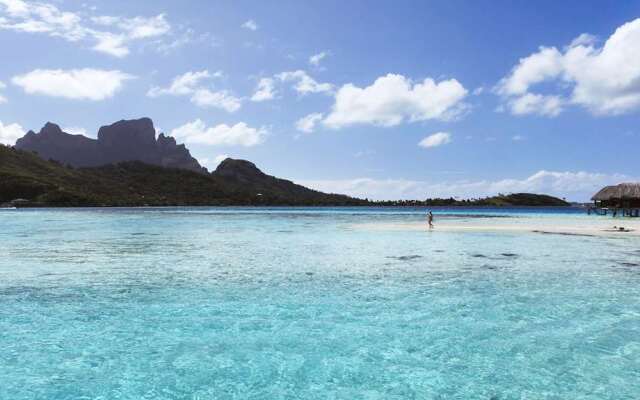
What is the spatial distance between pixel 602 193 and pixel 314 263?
8473 centimetres

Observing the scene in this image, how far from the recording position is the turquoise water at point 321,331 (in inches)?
353

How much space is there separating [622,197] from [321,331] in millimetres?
92107

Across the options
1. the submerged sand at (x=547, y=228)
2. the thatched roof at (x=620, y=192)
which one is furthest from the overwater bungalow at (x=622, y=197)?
the submerged sand at (x=547, y=228)

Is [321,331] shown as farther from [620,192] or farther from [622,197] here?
[620,192]

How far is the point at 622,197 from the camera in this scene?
85000mm

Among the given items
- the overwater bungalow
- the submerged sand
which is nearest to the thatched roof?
the overwater bungalow

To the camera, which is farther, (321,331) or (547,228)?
(547,228)

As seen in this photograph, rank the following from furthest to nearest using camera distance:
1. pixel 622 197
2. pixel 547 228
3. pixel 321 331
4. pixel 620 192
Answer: pixel 620 192 < pixel 622 197 < pixel 547 228 < pixel 321 331

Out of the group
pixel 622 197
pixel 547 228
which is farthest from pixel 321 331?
pixel 622 197

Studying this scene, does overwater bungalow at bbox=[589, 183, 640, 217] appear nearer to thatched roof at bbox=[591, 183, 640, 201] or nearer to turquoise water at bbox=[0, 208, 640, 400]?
thatched roof at bbox=[591, 183, 640, 201]

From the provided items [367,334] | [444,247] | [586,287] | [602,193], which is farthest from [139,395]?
[602,193]

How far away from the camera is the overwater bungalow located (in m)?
83.8

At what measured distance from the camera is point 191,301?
16.3 meters

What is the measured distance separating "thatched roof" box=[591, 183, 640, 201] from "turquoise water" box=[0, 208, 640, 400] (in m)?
71.8
